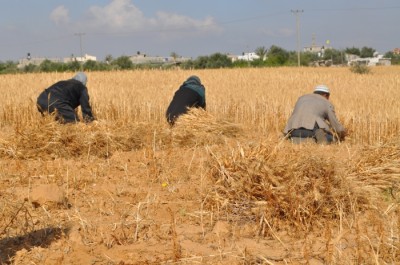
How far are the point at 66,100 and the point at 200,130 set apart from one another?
2.39 metres

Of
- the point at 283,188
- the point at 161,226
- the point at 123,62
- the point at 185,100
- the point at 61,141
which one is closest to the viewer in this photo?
the point at 161,226

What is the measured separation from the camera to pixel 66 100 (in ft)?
31.4

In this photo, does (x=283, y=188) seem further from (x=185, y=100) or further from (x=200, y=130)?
(x=185, y=100)

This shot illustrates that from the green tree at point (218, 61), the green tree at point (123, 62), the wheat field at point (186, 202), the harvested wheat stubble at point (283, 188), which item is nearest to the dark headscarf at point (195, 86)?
the wheat field at point (186, 202)

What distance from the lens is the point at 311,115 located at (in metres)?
8.48

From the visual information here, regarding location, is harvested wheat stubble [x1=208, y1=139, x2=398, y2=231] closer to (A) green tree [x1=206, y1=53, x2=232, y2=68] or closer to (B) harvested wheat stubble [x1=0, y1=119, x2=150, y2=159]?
(B) harvested wheat stubble [x1=0, y1=119, x2=150, y2=159]

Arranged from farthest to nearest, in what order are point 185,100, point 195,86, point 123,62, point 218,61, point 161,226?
point 218,61 < point 123,62 < point 195,86 < point 185,100 < point 161,226

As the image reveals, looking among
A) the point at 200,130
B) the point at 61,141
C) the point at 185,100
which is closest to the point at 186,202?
the point at 61,141

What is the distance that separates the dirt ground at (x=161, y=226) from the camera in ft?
Result: 12.9

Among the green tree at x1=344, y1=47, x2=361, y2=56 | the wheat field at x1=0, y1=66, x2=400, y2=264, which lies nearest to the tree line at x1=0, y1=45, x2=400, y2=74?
the green tree at x1=344, y1=47, x2=361, y2=56

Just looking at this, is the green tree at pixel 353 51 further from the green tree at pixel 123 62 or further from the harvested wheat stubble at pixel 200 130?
the harvested wheat stubble at pixel 200 130

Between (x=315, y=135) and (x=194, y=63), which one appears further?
(x=194, y=63)

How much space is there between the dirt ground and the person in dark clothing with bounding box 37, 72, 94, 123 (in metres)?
2.95

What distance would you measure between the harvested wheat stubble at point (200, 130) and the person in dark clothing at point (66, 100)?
65.6 inches
